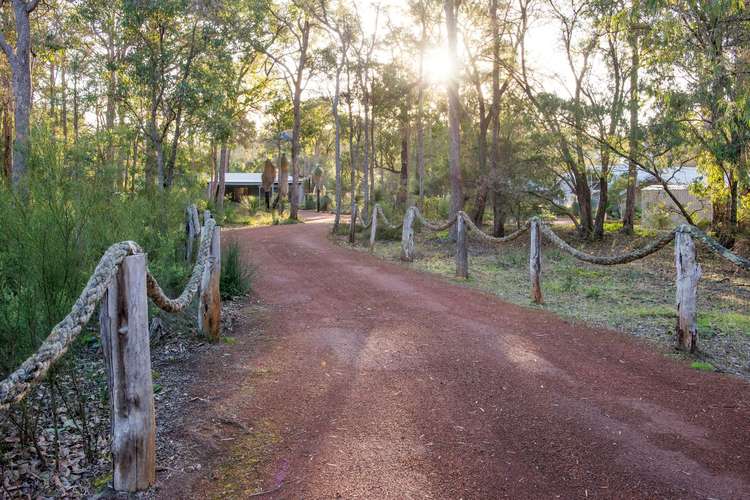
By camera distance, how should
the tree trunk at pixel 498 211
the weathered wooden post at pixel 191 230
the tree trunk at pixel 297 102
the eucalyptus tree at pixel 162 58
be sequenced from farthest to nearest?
the tree trunk at pixel 297 102, the tree trunk at pixel 498 211, the eucalyptus tree at pixel 162 58, the weathered wooden post at pixel 191 230

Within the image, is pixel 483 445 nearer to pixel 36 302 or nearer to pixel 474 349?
pixel 474 349

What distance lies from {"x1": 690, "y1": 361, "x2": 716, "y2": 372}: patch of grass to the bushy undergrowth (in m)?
5.74

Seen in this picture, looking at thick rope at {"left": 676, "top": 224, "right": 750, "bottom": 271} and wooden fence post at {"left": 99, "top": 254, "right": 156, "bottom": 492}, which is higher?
thick rope at {"left": 676, "top": 224, "right": 750, "bottom": 271}

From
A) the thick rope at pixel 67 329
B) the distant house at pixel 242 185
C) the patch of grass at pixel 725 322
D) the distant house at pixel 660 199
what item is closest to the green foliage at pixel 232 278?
the thick rope at pixel 67 329

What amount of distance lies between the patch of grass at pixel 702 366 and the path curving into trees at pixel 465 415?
0.13 metres

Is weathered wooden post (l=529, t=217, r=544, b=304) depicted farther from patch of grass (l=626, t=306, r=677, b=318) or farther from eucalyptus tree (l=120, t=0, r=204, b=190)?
eucalyptus tree (l=120, t=0, r=204, b=190)

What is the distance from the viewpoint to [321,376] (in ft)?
17.2

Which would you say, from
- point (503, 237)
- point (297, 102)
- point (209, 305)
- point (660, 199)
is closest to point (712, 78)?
point (503, 237)

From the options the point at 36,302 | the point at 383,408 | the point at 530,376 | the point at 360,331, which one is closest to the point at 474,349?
the point at 530,376

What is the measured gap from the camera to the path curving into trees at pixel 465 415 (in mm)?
3375

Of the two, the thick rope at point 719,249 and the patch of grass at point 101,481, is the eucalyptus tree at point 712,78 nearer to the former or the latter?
the thick rope at point 719,249

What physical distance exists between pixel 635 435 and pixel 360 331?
3.61 metres

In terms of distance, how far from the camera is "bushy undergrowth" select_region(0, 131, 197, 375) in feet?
12.8

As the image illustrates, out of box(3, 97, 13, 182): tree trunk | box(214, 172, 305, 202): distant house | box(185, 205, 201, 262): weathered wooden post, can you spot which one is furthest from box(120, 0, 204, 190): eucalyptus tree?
box(214, 172, 305, 202): distant house
